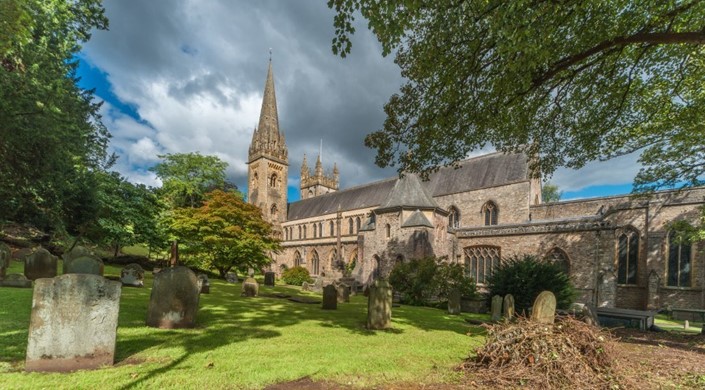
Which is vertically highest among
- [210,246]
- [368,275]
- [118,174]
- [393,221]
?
[118,174]

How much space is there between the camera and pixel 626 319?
11430 mm

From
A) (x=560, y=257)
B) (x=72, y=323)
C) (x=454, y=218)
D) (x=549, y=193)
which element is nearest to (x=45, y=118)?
(x=72, y=323)

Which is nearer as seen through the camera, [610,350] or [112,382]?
[112,382]

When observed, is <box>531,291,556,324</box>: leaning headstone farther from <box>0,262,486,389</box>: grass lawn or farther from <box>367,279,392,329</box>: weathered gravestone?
<box>367,279,392,329</box>: weathered gravestone

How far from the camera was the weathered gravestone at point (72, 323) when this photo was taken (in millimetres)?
4246

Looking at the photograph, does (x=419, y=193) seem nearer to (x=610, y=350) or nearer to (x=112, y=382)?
(x=610, y=350)

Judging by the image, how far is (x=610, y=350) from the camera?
5.07 meters

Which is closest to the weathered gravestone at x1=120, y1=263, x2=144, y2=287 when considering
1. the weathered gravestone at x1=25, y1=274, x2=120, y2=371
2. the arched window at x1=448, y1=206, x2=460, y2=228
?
the weathered gravestone at x1=25, y1=274, x2=120, y2=371

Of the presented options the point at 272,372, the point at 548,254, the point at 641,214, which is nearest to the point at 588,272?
the point at 548,254

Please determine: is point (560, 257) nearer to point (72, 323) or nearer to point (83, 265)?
point (72, 323)

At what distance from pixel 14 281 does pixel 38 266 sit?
4.88 ft

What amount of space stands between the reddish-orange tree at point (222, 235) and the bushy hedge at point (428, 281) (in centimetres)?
1099

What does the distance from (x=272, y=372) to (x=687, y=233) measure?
54.2ft

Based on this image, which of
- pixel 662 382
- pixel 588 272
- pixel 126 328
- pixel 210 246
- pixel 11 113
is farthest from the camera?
pixel 210 246
